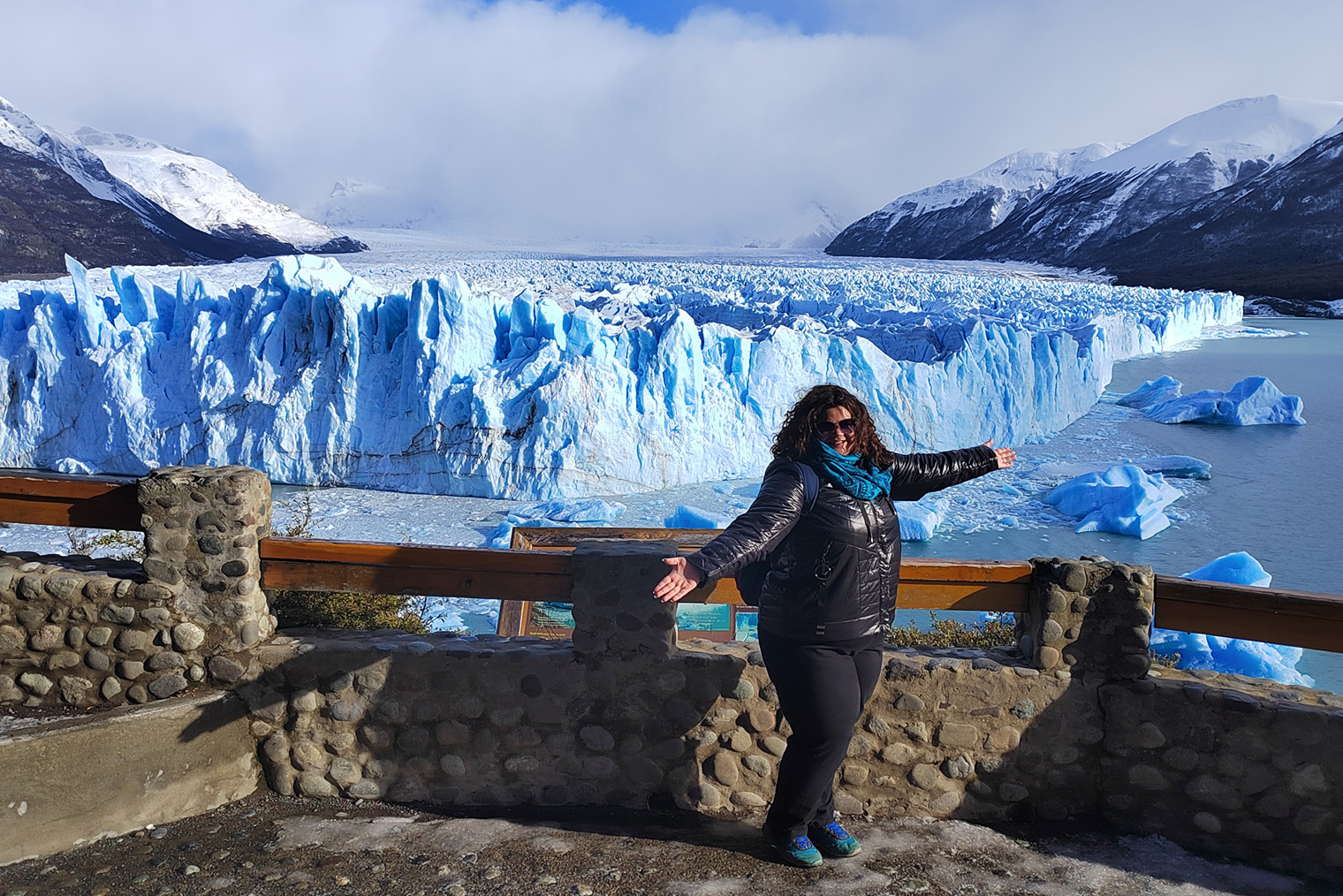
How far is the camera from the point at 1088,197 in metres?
71.5

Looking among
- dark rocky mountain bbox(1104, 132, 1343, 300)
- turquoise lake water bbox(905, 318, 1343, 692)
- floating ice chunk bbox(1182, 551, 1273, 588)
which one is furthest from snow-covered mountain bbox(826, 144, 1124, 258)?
floating ice chunk bbox(1182, 551, 1273, 588)

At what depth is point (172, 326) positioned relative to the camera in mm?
12938

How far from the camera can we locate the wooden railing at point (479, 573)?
2.40 meters

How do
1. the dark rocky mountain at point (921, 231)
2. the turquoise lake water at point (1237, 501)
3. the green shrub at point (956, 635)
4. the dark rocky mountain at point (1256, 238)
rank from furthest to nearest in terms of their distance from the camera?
the dark rocky mountain at point (921, 231)
the dark rocky mountain at point (1256, 238)
the turquoise lake water at point (1237, 501)
the green shrub at point (956, 635)

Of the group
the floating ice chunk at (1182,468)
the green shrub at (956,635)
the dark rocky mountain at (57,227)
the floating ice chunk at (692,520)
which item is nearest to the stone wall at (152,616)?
the green shrub at (956,635)

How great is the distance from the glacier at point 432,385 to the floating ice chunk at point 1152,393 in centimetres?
435

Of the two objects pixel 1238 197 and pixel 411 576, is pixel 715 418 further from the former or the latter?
pixel 1238 197

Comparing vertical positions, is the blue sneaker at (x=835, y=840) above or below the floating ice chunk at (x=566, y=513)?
above

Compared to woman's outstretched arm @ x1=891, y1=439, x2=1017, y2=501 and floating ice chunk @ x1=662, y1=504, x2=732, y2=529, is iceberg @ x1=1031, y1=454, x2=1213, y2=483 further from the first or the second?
woman's outstretched arm @ x1=891, y1=439, x2=1017, y2=501

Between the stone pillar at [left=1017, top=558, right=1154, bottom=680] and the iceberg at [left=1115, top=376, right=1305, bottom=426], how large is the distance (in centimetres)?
1532

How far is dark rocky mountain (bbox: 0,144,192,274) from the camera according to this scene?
19.5 metres

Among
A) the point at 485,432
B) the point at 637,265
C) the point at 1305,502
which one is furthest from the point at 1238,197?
the point at 485,432

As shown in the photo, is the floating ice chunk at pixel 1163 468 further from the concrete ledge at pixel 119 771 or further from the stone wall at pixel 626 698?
the concrete ledge at pixel 119 771

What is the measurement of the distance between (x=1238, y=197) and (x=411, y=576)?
80.7 meters
